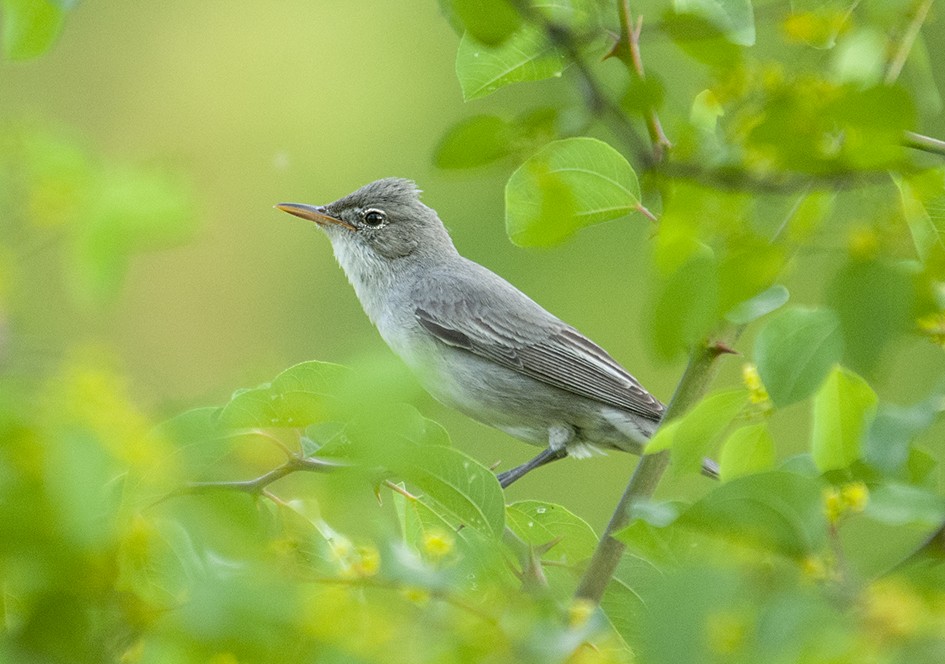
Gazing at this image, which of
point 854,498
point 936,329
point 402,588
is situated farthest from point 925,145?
point 402,588

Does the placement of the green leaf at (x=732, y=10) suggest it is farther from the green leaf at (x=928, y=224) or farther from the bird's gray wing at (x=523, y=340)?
the bird's gray wing at (x=523, y=340)

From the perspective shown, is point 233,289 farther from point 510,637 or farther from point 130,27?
point 510,637

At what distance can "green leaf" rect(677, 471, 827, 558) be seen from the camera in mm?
1218

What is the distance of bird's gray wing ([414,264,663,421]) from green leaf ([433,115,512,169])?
3572 millimetres

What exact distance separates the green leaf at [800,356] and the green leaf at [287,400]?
24.0 inches

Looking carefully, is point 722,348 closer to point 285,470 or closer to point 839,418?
point 839,418

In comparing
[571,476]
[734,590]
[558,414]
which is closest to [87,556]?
[734,590]

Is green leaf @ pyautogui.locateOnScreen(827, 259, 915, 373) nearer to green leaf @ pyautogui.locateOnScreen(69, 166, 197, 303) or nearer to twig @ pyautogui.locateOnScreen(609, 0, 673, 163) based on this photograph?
twig @ pyautogui.locateOnScreen(609, 0, 673, 163)

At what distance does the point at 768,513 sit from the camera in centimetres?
124

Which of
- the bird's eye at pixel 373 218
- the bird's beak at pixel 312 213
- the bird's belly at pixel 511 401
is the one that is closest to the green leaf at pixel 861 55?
the bird's belly at pixel 511 401

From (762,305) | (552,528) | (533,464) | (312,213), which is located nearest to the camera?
(762,305)

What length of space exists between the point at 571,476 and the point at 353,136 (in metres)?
3.25

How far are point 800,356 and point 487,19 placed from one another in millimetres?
702

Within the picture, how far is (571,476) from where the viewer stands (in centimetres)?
884
